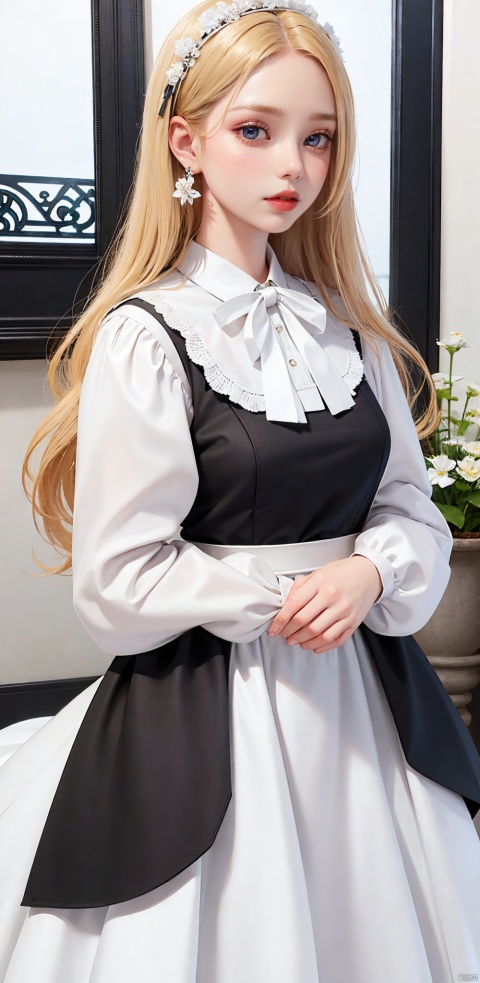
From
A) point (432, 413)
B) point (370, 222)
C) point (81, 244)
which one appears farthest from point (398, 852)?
point (370, 222)

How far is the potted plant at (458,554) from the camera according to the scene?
6.63 ft

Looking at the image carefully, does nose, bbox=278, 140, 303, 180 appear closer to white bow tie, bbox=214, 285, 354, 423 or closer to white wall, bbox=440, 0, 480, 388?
white bow tie, bbox=214, 285, 354, 423

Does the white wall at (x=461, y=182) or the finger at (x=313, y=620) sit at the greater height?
the white wall at (x=461, y=182)

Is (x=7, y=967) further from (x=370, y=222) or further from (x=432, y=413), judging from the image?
(x=370, y=222)

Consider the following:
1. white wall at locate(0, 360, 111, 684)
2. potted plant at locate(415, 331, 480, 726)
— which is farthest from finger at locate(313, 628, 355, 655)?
white wall at locate(0, 360, 111, 684)

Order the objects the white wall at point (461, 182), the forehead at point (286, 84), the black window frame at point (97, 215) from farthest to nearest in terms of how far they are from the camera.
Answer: the white wall at point (461, 182)
the black window frame at point (97, 215)
the forehead at point (286, 84)

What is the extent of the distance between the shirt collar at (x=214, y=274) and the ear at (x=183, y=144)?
0.33 feet

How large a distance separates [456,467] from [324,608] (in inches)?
46.7

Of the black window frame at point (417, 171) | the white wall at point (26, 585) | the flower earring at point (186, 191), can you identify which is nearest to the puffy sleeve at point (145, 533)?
the flower earring at point (186, 191)

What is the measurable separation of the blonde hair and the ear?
0.4 inches

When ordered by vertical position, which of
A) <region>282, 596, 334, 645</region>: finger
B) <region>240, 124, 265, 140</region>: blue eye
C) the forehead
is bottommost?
<region>282, 596, 334, 645</region>: finger

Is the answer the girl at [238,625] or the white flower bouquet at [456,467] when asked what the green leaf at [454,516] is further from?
the girl at [238,625]

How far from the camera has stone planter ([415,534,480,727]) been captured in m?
2.06

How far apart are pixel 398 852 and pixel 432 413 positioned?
806mm
